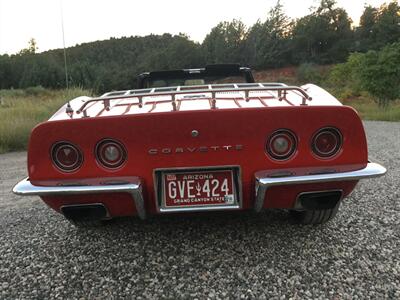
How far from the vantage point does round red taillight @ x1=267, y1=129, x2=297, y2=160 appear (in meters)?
2.18

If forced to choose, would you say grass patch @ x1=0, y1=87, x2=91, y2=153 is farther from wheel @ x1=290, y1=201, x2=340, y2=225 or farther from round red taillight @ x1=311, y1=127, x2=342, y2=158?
round red taillight @ x1=311, y1=127, x2=342, y2=158

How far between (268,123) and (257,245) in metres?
0.86

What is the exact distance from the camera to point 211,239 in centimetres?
260

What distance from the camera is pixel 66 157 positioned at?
7.25ft

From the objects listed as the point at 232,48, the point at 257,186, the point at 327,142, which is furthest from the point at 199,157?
the point at 232,48

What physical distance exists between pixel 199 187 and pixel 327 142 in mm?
793

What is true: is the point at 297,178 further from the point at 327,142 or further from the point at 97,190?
the point at 97,190

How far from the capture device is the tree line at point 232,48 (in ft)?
70.6

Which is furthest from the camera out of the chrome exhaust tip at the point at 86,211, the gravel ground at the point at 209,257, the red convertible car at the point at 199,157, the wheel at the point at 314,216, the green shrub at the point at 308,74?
the green shrub at the point at 308,74

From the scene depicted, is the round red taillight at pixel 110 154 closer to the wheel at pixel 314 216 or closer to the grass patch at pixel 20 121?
the wheel at pixel 314 216

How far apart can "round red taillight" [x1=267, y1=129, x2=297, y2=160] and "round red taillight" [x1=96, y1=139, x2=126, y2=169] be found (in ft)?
2.82

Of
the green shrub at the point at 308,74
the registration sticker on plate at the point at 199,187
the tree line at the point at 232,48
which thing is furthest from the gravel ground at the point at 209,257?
the green shrub at the point at 308,74

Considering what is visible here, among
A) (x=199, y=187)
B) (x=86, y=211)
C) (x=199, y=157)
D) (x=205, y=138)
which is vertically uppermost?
(x=205, y=138)

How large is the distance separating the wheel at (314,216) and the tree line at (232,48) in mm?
11882
